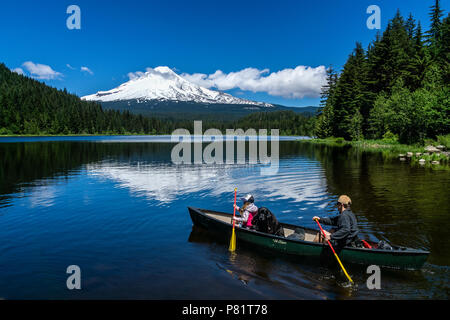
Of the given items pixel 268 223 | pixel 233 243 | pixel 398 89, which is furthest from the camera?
pixel 398 89

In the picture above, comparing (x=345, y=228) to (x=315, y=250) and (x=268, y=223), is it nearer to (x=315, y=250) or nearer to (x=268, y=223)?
(x=315, y=250)

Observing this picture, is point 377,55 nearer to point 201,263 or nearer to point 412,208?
point 412,208

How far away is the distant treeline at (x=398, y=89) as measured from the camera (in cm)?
5041

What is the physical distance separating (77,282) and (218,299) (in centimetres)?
459

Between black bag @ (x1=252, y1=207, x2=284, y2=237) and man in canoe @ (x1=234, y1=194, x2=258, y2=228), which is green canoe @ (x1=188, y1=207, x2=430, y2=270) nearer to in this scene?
black bag @ (x1=252, y1=207, x2=284, y2=237)

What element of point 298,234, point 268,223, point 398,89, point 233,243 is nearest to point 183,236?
point 233,243

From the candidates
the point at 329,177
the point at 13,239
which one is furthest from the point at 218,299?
the point at 329,177

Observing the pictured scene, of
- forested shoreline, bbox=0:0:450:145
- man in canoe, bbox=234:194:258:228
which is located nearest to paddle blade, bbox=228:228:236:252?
man in canoe, bbox=234:194:258:228

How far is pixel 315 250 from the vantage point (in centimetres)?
1084

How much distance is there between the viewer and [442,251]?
39.0 ft

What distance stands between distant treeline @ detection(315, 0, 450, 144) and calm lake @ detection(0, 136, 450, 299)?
86.1 feet

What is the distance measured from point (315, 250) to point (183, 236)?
6306mm

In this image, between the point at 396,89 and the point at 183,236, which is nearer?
the point at 183,236
